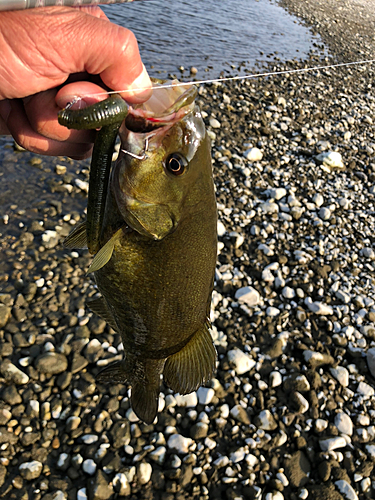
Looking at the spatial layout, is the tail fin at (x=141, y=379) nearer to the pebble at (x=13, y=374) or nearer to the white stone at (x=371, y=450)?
the pebble at (x=13, y=374)

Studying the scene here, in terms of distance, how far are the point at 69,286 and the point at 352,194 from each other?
5.19m

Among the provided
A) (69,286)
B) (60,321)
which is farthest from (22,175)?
(60,321)

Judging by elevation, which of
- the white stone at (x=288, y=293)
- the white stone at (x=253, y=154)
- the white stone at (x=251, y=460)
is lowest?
the white stone at (x=251, y=460)

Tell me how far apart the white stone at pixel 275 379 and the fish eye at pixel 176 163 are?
3136mm

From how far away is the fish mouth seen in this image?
188 cm

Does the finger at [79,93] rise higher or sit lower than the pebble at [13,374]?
higher

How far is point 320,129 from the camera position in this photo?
921 centimetres

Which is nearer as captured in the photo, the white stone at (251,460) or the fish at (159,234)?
the fish at (159,234)

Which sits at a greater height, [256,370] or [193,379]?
[193,379]

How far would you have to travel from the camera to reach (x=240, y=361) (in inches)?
177

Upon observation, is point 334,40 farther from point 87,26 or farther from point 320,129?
point 87,26

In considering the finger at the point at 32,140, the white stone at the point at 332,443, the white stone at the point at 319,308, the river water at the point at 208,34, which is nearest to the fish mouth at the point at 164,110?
the finger at the point at 32,140

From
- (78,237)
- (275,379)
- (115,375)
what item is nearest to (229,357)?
(275,379)

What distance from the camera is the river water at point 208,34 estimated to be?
38.0ft
